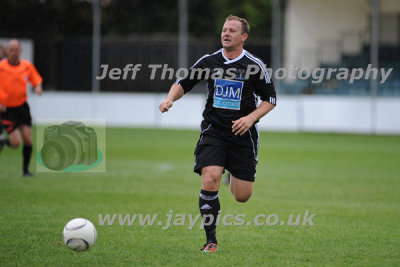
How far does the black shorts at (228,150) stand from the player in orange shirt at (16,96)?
6.42 meters

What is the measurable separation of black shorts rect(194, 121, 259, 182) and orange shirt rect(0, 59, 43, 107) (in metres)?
6.60

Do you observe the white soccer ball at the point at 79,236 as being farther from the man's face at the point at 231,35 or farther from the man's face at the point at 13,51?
the man's face at the point at 13,51

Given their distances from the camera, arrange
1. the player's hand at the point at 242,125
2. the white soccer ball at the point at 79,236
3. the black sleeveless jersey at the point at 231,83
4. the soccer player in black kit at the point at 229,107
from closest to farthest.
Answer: the white soccer ball at the point at 79,236
the player's hand at the point at 242,125
the soccer player in black kit at the point at 229,107
the black sleeveless jersey at the point at 231,83

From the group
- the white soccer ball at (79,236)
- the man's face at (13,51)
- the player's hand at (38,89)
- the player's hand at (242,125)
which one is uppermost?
the man's face at (13,51)

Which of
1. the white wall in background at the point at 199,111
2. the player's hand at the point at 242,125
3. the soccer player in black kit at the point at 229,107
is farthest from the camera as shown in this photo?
the white wall in background at the point at 199,111

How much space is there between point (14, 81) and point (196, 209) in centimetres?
505

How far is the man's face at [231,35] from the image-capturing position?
690 cm

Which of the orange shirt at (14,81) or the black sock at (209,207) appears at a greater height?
the orange shirt at (14,81)

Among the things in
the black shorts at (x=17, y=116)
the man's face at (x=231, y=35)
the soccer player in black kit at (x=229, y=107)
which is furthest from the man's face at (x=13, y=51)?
the man's face at (x=231, y=35)

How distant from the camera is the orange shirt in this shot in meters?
12.6

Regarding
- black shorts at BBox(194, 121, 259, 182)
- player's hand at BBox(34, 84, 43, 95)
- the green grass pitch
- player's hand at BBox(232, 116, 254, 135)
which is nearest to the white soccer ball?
the green grass pitch

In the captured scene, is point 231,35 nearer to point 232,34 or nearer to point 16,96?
point 232,34

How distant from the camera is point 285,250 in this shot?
689cm

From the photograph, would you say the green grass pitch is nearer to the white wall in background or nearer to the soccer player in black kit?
the soccer player in black kit
